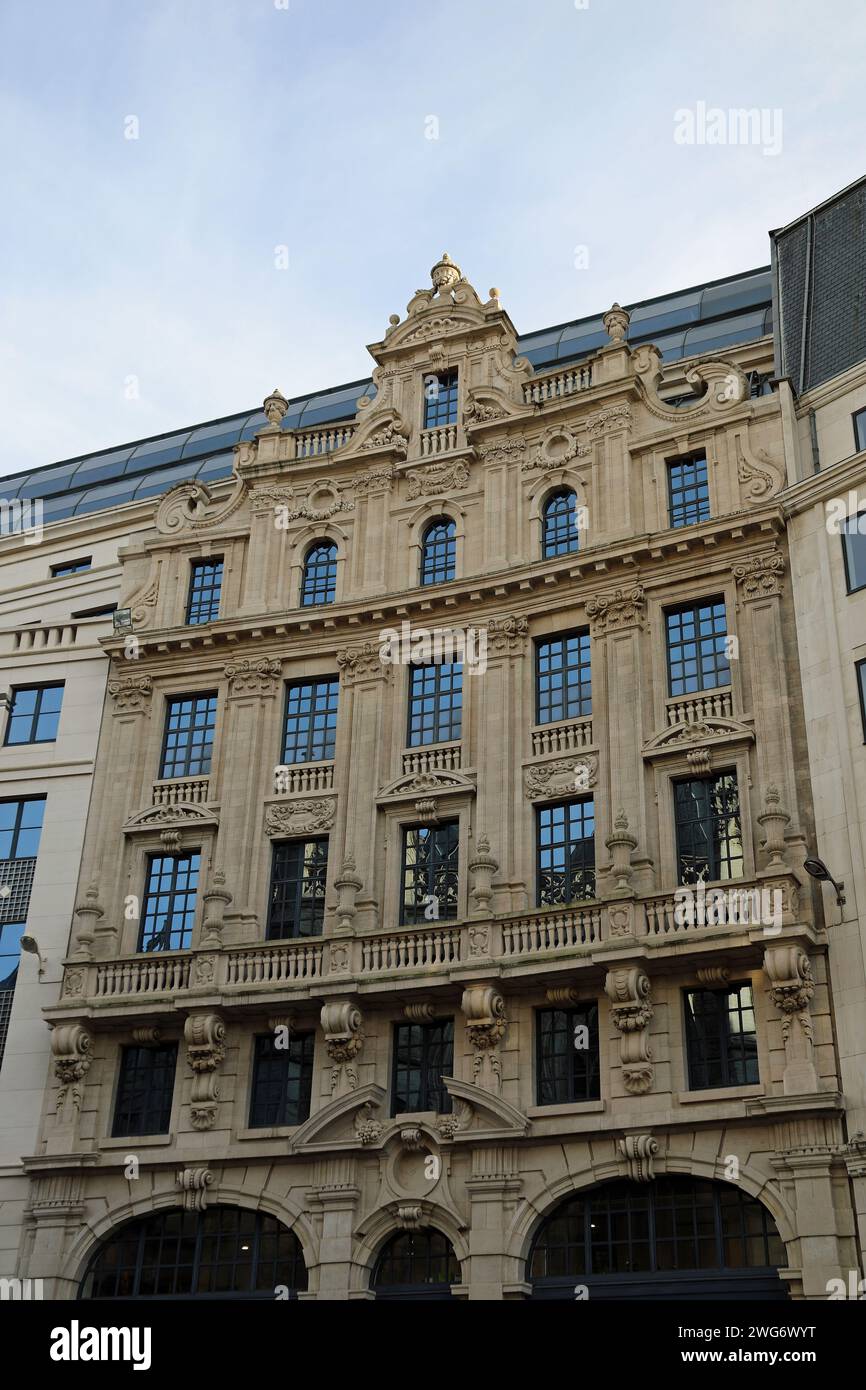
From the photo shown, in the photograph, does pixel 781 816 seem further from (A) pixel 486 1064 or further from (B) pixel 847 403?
(B) pixel 847 403

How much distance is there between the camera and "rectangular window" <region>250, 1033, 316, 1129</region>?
110 ft

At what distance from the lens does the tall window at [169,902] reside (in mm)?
36594

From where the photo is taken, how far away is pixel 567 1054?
104 ft

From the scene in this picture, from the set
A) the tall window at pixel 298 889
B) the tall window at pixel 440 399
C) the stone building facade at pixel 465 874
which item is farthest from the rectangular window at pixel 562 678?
the tall window at pixel 440 399

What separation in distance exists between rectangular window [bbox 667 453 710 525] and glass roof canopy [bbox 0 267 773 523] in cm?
933

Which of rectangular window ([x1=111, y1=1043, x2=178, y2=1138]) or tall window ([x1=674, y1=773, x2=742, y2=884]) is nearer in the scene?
tall window ([x1=674, y1=773, x2=742, y2=884])

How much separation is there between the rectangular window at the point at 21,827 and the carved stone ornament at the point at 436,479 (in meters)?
13.2

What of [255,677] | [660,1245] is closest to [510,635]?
[255,677]

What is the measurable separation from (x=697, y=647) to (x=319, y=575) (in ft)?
37.5

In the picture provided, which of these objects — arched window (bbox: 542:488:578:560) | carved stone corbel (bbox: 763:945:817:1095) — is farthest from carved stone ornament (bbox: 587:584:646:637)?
carved stone corbel (bbox: 763:945:817:1095)

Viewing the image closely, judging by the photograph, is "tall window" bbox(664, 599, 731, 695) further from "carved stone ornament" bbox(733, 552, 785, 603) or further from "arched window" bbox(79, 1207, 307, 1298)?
"arched window" bbox(79, 1207, 307, 1298)
